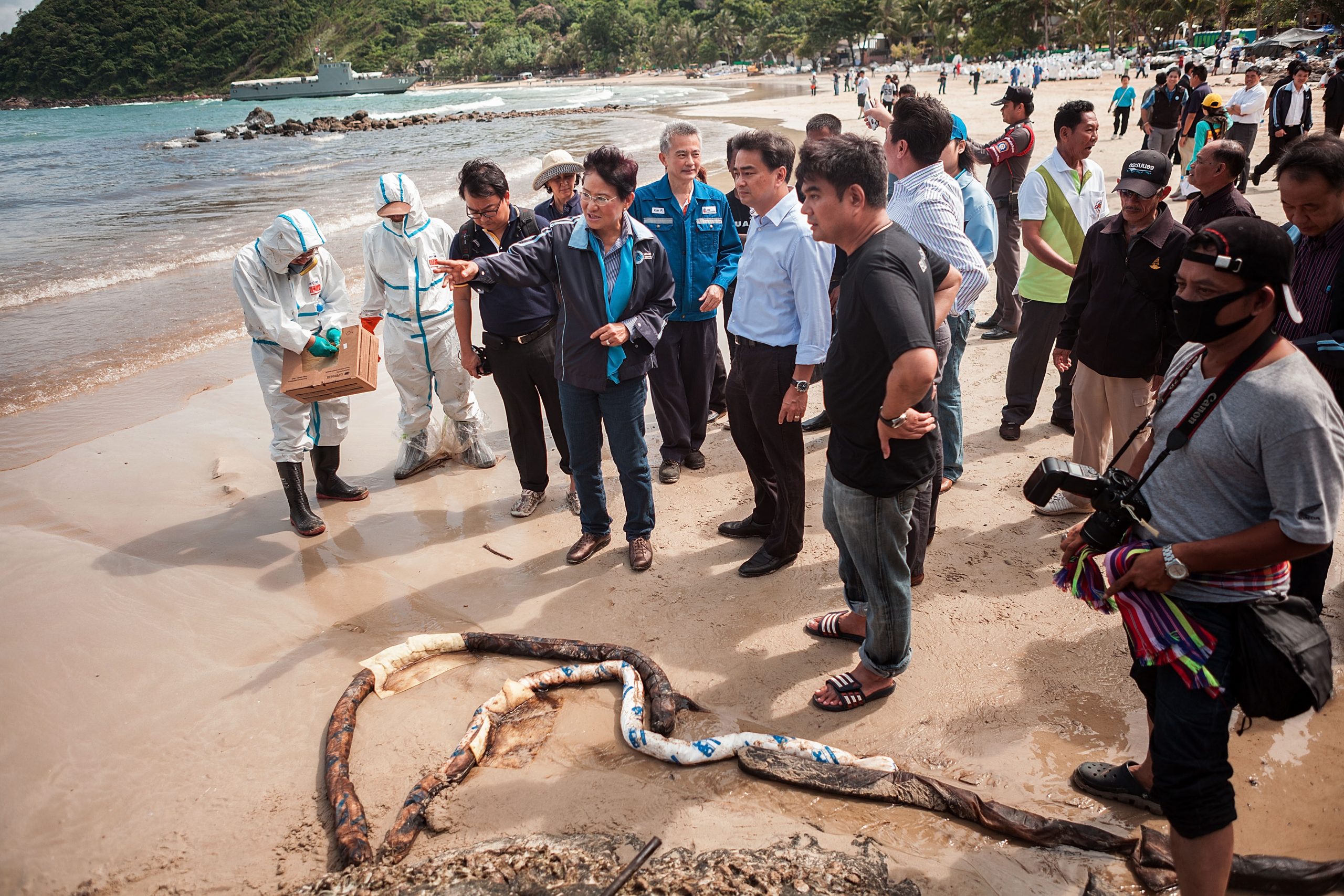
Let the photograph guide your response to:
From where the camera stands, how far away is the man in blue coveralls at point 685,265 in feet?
16.4

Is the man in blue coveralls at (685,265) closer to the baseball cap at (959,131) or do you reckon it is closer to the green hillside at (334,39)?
the baseball cap at (959,131)

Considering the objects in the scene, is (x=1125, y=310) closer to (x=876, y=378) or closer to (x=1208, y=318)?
(x=876, y=378)

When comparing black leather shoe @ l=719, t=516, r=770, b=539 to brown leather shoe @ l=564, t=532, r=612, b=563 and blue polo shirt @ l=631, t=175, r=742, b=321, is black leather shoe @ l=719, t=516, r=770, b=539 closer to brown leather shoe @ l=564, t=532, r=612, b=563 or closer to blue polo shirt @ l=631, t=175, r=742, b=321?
brown leather shoe @ l=564, t=532, r=612, b=563

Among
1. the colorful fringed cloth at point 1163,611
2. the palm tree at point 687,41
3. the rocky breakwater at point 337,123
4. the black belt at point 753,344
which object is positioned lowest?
the colorful fringed cloth at point 1163,611

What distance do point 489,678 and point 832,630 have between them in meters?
1.56

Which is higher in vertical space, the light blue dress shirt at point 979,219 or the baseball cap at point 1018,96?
the baseball cap at point 1018,96

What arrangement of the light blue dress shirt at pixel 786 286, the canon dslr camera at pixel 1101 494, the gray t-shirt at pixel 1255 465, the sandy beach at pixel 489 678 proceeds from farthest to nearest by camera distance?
1. the light blue dress shirt at pixel 786 286
2. the sandy beach at pixel 489 678
3. the canon dslr camera at pixel 1101 494
4. the gray t-shirt at pixel 1255 465

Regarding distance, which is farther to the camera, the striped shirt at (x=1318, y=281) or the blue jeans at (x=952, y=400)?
the blue jeans at (x=952, y=400)

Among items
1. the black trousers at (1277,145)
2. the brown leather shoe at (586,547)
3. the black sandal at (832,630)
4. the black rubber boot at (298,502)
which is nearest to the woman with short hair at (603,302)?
the brown leather shoe at (586,547)

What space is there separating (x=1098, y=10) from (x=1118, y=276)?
224ft

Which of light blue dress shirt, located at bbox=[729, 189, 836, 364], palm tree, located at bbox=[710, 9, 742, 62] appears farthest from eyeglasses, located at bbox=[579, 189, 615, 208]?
palm tree, located at bbox=[710, 9, 742, 62]

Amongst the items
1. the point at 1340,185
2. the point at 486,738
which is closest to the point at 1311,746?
the point at 1340,185

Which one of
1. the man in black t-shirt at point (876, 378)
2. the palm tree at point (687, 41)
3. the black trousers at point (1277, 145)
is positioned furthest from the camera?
the palm tree at point (687, 41)

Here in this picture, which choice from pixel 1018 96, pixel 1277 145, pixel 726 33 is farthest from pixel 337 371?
pixel 726 33
